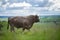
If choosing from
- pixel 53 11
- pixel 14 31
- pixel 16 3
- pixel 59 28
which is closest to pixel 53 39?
pixel 59 28

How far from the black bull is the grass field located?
5cm

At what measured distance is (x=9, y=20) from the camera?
2.08 meters

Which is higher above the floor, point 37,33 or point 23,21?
point 23,21

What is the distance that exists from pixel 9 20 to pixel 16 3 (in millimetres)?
213

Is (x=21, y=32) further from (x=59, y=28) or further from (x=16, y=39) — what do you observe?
(x=59, y=28)

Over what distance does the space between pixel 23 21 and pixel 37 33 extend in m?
0.22

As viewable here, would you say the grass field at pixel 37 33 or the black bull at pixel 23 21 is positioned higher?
the black bull at pixel 23 21

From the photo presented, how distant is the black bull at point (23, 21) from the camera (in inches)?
82.0

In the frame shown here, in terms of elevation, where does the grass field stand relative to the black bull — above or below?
below

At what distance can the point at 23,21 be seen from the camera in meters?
2.10

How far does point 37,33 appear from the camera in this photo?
81.5 inches

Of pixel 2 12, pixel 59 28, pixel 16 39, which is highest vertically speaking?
pixel 2 12

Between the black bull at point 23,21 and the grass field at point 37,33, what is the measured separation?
5 cm

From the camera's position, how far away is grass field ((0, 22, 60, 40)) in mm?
2066
